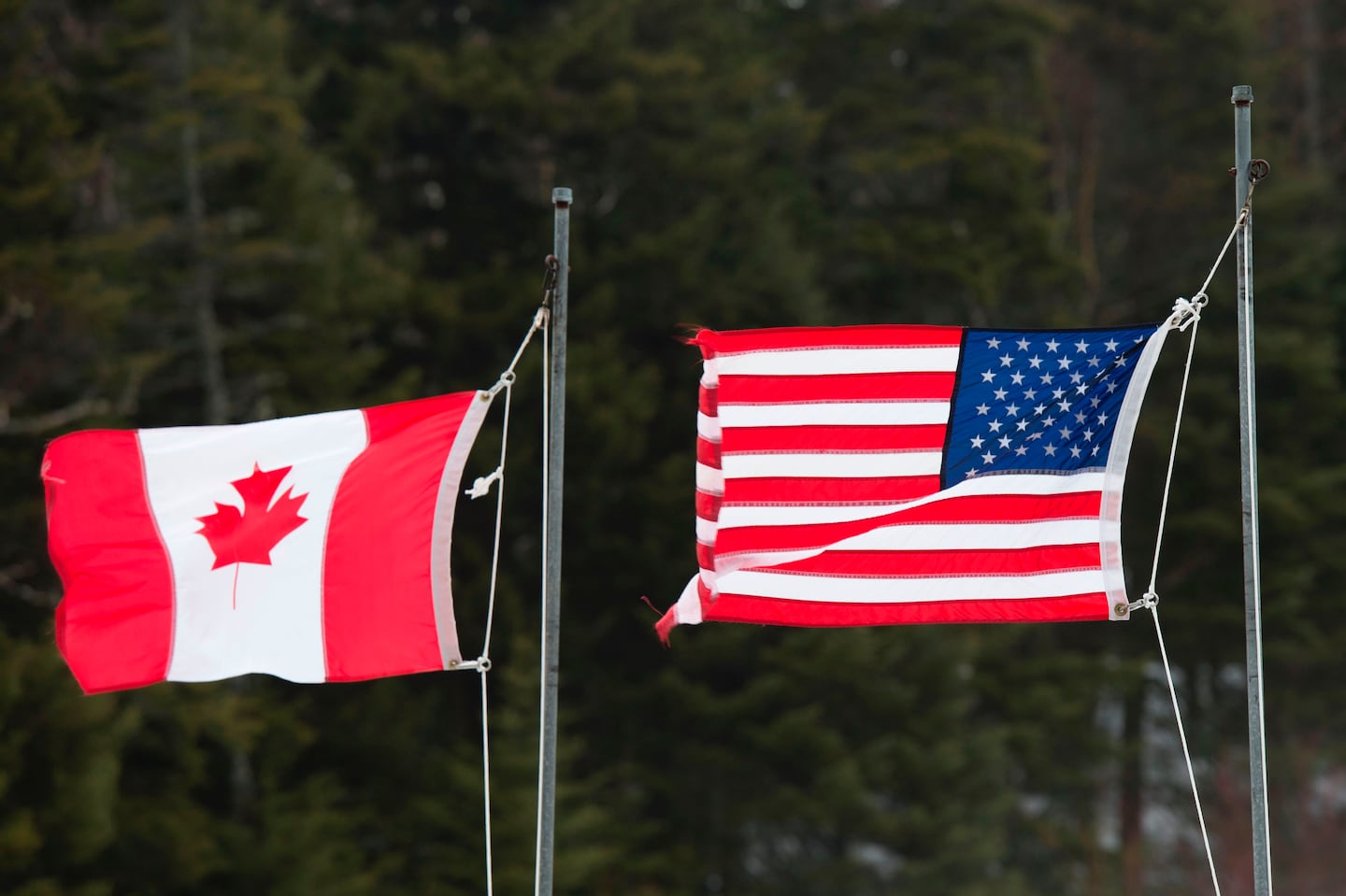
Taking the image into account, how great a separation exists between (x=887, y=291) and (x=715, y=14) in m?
4.99

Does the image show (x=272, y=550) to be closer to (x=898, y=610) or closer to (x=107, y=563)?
(x=107, y=563)

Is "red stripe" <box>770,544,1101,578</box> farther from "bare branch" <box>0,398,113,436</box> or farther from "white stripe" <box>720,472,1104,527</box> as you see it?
"bare branch" <box>0,398,113,436</box>

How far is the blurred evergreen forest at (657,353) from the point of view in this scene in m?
18.0

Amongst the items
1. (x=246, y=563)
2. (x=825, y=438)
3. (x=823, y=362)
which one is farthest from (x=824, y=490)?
(x=246, y=563)

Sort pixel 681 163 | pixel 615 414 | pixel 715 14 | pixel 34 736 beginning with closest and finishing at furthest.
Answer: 1. pixel 34 736
2. pixel 615 414
3. pixel 681 163
4. pixel 715 14

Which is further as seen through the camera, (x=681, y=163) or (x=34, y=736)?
(x=681, y=163)

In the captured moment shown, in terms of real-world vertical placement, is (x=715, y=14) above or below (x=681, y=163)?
above

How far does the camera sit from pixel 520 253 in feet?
77.5

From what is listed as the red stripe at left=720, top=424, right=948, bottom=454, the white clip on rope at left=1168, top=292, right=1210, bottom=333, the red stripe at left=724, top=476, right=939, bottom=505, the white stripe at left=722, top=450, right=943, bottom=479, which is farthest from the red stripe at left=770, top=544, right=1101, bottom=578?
the white clip on rope at left=1168, top=292, right=1210, bottom=333

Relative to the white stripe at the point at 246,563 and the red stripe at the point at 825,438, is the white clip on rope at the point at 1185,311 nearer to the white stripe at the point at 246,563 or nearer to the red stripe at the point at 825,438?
the red stripe at the point at 825,438

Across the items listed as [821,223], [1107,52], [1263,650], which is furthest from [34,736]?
[1107,52]

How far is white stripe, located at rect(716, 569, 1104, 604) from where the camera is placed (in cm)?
752

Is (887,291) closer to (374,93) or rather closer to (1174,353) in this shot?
(1174,353)

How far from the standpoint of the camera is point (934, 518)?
7.62 meters
